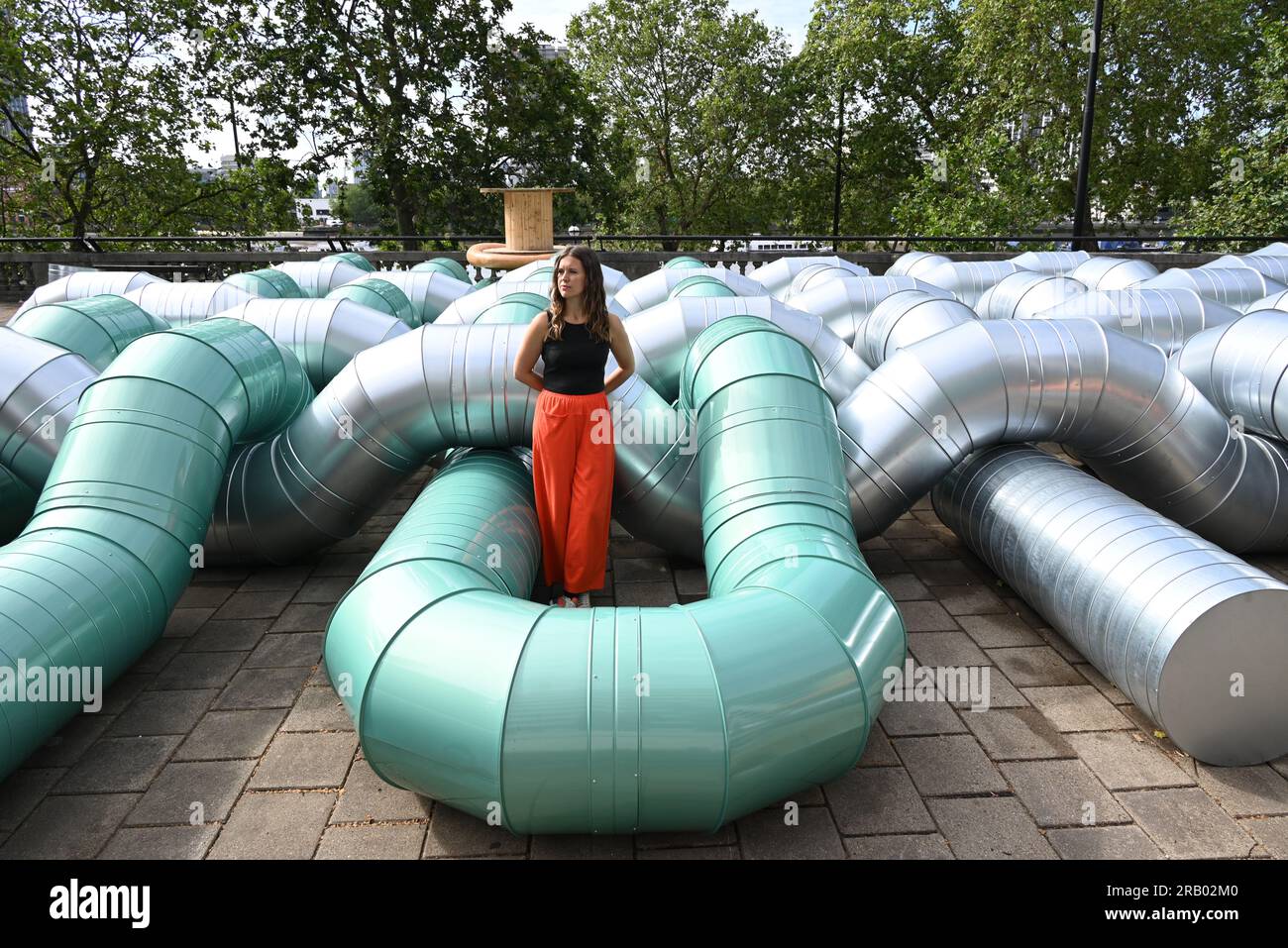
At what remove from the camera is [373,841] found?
10.2 feet

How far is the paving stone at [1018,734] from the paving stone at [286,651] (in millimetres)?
3210

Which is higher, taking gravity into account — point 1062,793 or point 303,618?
point 303,618

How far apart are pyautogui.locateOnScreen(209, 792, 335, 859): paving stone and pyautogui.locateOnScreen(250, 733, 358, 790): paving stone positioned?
8 centimetres

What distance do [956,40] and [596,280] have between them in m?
27.9

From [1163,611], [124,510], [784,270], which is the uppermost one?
[784,270]

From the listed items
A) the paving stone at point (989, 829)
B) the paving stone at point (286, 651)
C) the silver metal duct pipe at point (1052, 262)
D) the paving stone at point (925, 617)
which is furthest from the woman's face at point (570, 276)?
the silver metal duct pipe at point (1052, 262)

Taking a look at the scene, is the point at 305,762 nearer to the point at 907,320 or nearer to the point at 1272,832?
the point at 1272,832

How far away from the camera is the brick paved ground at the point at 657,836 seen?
3109mm

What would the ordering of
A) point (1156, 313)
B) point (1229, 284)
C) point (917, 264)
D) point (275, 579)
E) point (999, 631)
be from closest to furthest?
point (999, 631) → point (275, 579) → point (1156, 313) → point (1229, 284) → point (917, 264)

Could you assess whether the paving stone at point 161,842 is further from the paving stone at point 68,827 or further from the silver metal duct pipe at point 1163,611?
the silver metal duct pipe at point 1163,611

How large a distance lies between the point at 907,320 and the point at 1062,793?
393cm

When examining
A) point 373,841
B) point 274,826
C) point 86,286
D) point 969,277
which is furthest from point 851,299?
point 86,286

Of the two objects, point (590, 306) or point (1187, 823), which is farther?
point (590, 306)
